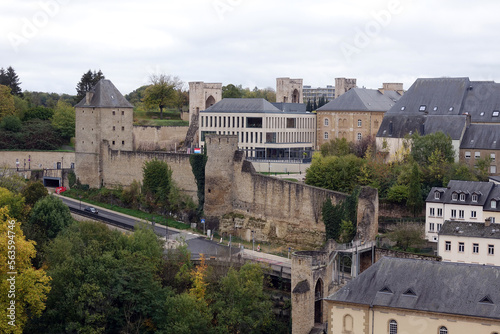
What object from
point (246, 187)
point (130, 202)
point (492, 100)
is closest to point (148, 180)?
point (130, 202)

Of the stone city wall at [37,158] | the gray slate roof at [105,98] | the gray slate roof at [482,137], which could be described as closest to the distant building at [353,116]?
the gray slate roof at [482,137]

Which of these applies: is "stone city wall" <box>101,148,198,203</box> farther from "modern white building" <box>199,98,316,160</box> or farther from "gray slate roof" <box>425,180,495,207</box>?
"gray slate roof" <box>425,180,495,207</box>

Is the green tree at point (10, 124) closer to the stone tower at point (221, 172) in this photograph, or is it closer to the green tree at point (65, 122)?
the green tree at point (65, 122)

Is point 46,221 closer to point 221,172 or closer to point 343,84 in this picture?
point 221,172

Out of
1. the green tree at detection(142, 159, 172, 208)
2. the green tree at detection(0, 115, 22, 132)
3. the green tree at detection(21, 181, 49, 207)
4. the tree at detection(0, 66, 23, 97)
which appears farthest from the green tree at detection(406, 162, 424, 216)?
the tree at detection(0, 66, 23, 97)

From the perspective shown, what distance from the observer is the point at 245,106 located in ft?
225

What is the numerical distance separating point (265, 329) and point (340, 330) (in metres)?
4.58

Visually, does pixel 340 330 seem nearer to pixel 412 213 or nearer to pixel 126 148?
pixel 412 213

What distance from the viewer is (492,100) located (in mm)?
57219

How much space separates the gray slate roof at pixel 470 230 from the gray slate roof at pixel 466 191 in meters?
2.37

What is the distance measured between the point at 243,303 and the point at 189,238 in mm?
13046

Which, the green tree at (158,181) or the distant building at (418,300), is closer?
the distant building at (418,300)

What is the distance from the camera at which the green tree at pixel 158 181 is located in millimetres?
56250

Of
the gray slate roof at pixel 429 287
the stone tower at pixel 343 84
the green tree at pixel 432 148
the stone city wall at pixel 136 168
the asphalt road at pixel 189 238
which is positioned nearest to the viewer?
the gray slate roof at pixel 429 287
